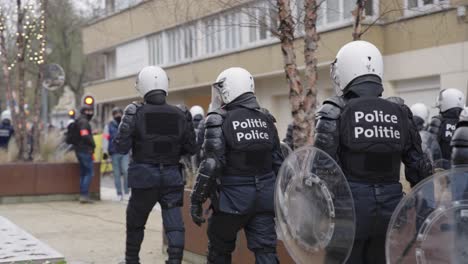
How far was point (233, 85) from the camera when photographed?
587 centimetres

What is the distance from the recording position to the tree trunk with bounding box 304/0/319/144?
7.66 metres

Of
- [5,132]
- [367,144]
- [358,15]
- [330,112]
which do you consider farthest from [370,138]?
[5,132]

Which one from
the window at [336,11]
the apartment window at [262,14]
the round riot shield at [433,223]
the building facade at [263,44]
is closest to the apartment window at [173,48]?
the building facade at [263,44]

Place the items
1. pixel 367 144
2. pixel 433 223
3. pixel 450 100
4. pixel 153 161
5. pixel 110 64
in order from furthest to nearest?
pixel 110 64 < pixel 450 100 < pixel 153 161 < pixel 367 144 < pixel 433 223

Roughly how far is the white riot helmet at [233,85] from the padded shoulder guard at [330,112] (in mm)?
1305

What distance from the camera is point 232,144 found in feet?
18.6

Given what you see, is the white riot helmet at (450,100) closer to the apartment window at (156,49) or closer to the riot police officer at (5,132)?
the riot police officer at (5,132)

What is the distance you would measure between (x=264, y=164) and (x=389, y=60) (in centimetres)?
1407

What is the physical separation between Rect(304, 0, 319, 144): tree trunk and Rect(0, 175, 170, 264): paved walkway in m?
2.18

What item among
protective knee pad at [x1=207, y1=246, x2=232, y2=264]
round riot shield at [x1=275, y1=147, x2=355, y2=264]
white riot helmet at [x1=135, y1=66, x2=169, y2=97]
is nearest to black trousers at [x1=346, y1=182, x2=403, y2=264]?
round riot shield at [x1=275, y1=147, x2=355, y2=264]

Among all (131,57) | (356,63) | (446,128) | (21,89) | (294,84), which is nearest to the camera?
(356,63)

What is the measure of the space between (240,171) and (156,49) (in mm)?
25485

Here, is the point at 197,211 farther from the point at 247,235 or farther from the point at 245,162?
the point at 245,162

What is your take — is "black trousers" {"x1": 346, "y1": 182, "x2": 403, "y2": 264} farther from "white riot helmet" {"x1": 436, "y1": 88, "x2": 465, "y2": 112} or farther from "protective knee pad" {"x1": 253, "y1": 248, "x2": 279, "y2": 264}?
"white riot helmet" {"x1": 436, "y1": 88, "x2": 465, "y2": 112}
